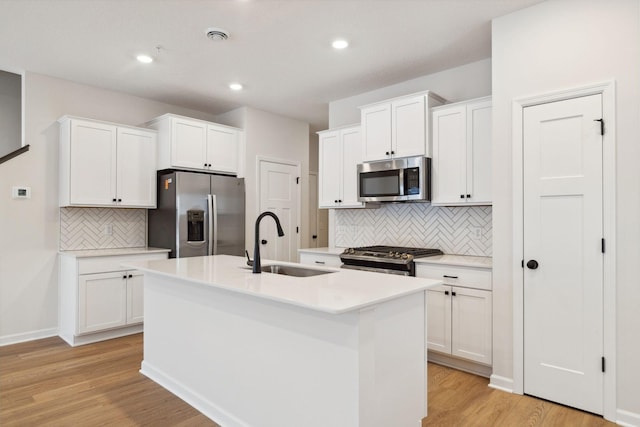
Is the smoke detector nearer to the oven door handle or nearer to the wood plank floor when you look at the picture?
the oven door handle

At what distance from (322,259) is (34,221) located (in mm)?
3031

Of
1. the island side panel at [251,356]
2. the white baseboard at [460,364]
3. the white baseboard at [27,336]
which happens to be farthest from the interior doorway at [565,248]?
the white baseboard at [27,336]

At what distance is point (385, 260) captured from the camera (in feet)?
11.4

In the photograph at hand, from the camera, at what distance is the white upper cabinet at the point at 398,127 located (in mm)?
3604

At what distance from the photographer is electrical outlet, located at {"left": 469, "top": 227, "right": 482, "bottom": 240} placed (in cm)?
359

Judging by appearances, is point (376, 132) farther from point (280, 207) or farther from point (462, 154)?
point (280, 207)

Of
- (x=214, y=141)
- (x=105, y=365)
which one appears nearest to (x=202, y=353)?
(x=105, y=365)

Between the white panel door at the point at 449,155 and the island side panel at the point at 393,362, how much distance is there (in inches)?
65.7

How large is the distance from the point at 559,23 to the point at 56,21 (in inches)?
144

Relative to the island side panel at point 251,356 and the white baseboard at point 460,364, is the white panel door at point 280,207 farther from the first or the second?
the white baseboard at point 460,364

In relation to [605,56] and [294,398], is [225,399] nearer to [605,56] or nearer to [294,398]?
[294,398]

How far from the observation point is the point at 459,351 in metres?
3.12

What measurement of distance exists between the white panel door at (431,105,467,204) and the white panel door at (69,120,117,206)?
134 inches

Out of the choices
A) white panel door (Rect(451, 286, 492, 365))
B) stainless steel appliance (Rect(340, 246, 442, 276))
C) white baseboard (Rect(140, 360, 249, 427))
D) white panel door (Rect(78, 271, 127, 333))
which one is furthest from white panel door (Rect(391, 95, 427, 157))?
white panel door (Rect(78, 271, 127, 333))
